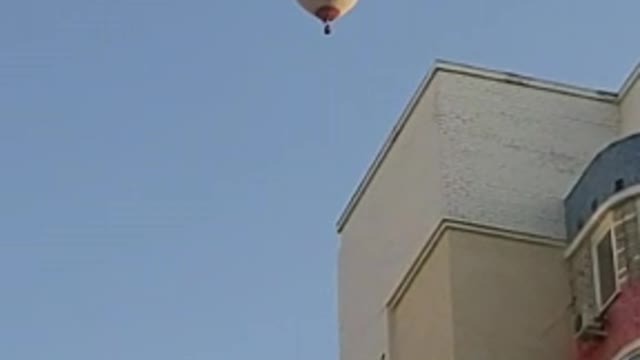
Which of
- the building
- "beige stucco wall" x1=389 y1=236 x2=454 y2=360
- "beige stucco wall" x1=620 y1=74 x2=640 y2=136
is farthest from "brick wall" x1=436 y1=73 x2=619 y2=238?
"beige stucco wall" x1=389 y1=236 x2=454 y2=360

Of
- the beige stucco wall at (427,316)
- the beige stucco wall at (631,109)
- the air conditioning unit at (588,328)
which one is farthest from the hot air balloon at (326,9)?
the beige stucco wall at (631,109)

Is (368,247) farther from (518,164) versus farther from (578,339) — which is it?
(578,339)

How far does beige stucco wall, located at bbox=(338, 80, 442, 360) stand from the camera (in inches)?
1283

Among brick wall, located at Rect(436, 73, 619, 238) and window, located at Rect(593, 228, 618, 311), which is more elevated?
brick wall, located at Rect(436, 73, 619, 238)

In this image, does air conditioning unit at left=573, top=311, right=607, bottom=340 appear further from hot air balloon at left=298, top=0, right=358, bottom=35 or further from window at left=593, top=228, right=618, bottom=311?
hot air balloon at left=298, top=0, right=358, bottom=35

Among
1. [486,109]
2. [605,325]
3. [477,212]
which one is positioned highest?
[486,109]

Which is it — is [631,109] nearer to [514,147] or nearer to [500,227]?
[514,147]

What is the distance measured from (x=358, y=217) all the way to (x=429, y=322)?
5.21 meters

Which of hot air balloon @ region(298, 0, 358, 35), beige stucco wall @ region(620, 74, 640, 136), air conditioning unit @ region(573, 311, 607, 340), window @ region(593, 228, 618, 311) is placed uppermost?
beige stucco wall @ region(620, 74, 640, 136)

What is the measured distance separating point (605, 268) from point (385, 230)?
5477mm

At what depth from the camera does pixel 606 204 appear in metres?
29.7

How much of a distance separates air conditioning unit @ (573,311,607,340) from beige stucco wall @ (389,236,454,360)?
1818mm

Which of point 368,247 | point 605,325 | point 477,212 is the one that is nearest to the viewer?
point 605,325

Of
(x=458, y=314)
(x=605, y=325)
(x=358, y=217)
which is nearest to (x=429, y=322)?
(x=458, y=314)
